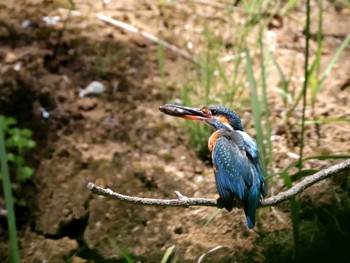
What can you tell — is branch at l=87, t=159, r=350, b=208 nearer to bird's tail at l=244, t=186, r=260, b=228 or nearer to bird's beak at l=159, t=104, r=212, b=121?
bird's tail at l=244, t=186, r=260, b=228

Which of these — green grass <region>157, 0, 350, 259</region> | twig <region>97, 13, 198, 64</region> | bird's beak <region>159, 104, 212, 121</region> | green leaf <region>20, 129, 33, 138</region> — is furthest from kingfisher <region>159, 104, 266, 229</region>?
twig <region>97, 13, 198, 64</region>

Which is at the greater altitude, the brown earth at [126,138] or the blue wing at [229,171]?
the blue wing at [229,171]

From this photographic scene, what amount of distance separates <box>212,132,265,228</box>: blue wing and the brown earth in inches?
8.7

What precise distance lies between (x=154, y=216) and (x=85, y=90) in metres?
0.92

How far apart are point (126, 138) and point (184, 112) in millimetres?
1096

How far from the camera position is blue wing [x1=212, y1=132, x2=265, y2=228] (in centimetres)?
189

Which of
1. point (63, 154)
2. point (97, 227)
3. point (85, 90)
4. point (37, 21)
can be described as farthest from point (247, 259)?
point (37, 21)

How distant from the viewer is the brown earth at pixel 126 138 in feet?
8.52

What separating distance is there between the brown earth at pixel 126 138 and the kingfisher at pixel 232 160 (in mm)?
222

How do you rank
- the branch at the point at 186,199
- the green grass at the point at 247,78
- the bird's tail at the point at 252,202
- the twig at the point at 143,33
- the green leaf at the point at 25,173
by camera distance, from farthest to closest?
the twig at the point at 143,33
the green grass at the point at 247,78
the green leaf at the point at 25,173
the bird's tail at the point at 252,202
the branch at the point at 186,199

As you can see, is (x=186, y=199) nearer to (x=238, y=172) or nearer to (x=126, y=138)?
(x=238, y=172)

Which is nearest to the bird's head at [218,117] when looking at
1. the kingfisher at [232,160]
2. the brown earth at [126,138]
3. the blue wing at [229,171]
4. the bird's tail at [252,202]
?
the kingfisher at [232,160]

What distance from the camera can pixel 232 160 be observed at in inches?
78.4

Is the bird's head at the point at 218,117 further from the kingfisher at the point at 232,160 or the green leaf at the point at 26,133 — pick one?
the green leaf at the point at 26,133
